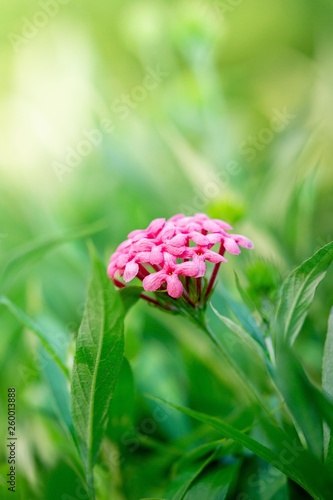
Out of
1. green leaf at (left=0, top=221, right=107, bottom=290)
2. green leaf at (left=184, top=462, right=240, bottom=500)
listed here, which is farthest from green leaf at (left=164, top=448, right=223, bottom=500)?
green leaf at (left=0, top=221, right=107, bottom=290)

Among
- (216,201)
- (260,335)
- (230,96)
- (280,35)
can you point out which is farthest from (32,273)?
(280,35)

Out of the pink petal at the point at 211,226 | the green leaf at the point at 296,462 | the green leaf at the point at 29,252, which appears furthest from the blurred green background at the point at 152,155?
the green leaf at the point at 296,462

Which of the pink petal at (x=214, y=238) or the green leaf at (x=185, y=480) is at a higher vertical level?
the pink petal at (x=214, y=238)

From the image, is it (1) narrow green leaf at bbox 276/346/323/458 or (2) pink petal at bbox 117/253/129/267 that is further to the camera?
(2) pink petal at bbox 117/253/129/267

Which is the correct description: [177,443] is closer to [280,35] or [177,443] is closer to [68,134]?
[68,134]

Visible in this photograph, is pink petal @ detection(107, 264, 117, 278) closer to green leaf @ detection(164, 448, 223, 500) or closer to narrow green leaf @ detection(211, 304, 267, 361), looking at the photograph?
narrow green leaf @ detection(211, 304, 267, 361)

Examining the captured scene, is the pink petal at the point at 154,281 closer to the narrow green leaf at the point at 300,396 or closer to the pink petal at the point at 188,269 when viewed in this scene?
the pink petal at the point at 188,269

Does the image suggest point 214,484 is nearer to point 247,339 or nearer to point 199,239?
point 247,339
